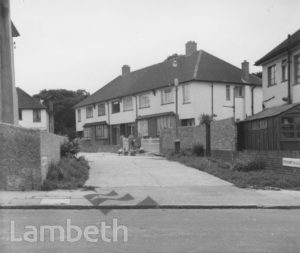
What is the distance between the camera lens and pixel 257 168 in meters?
20.0

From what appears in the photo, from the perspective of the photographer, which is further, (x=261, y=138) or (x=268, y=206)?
(x=261, y=138)

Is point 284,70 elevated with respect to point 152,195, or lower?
elevated

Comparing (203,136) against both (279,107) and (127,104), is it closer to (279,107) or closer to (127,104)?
(279,107)

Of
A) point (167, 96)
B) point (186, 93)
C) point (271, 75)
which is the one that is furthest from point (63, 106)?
point (271, 75)

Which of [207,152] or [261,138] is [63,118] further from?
[261,138]

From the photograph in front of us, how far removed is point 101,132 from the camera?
5588cm

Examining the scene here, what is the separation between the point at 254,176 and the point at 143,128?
97.8 feet

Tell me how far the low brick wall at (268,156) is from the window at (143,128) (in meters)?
22.6

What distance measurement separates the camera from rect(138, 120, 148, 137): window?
46.9m

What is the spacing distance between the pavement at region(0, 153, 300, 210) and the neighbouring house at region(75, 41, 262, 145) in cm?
2285

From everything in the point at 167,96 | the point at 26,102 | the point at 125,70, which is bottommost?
the point at 167,96

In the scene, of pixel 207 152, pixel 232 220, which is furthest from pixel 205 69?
pixel 232 220

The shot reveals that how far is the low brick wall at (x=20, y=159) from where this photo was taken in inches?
574

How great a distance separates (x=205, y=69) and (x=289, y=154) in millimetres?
25249
